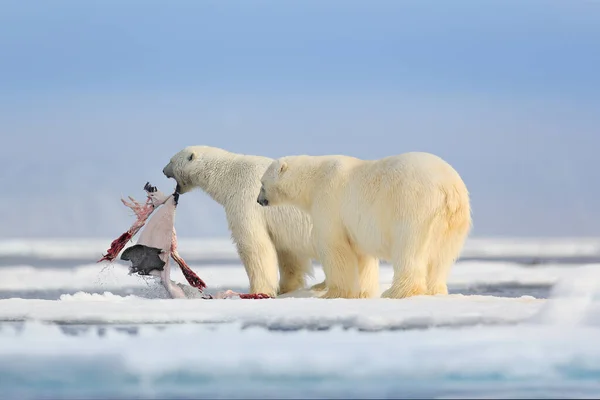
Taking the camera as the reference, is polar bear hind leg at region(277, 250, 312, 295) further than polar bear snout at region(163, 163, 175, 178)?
No

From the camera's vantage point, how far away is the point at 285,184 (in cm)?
888

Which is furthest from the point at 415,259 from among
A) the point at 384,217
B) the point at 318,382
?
the point at 318,382

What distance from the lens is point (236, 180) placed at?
979cm

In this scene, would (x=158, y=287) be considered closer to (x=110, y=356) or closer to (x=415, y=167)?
(x=415, y=167)

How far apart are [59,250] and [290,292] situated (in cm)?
1493

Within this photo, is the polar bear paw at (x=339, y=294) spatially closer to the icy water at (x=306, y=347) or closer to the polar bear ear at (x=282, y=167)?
the icy water at (x=306, y=347)

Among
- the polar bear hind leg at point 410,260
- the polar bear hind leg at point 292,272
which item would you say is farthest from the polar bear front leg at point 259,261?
the polar bear hind leg at point 410,260

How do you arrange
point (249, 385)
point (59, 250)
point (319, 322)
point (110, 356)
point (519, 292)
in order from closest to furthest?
point (249, 385) < point (110, 356) < point (319, 322) < point (519, 292) < point (59, 250)

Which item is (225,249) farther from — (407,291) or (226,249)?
(407,291)

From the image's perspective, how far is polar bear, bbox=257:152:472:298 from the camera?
25.9 feet

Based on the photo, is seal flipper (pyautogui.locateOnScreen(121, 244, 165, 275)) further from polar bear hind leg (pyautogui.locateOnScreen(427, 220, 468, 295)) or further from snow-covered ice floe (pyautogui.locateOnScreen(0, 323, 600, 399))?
snow-covered ice floe (pyautogui.locateOnScreen(0, 323, 600, 399))

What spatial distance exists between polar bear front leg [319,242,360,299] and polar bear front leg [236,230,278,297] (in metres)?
1.02

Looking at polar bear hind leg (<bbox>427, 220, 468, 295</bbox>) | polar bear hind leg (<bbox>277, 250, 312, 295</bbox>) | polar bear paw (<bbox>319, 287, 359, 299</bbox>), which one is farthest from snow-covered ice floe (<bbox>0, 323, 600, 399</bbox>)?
polar bear hind leg (<bbox>277, 250, 312, 295</bbox>)

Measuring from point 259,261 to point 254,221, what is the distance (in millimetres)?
377
